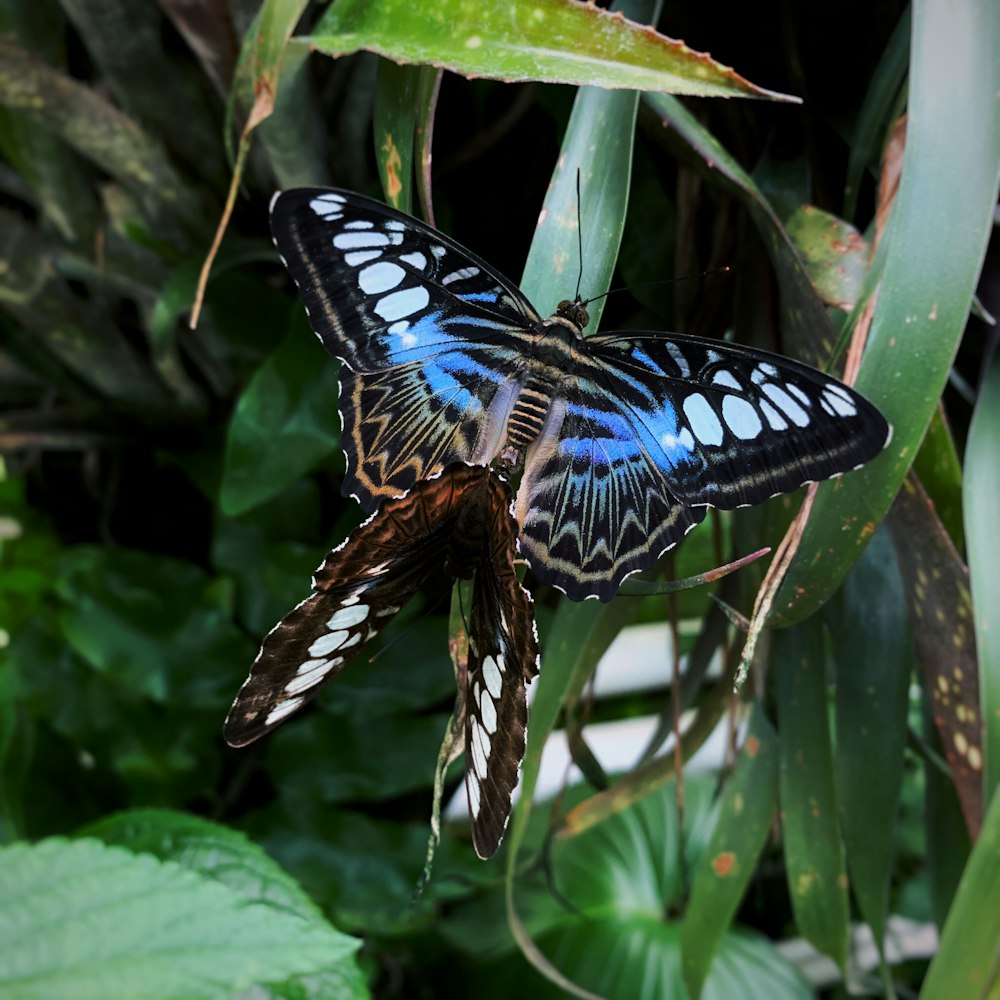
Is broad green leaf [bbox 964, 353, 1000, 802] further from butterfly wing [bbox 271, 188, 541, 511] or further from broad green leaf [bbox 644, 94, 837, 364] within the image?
butterfly wing [bbox 271, 188, 541, 511]

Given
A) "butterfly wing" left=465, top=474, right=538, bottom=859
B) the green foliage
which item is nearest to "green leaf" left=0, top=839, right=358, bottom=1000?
the green foliage

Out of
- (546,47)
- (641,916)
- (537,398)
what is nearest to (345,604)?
(537,398)

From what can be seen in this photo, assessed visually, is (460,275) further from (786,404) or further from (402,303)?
(786,404)

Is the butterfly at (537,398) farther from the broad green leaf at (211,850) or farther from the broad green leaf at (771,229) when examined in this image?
the broad green leaf at (211,850)

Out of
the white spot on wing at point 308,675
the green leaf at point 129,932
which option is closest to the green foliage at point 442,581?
the green leaf at point 129,932

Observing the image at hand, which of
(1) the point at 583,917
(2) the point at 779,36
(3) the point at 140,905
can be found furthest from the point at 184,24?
(1) the point at 583,917

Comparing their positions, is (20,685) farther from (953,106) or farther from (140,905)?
(953,106)

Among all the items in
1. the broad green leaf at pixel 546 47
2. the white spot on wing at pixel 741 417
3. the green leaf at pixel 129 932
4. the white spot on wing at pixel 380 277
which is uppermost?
the broad green leaf at pixel 546 47
